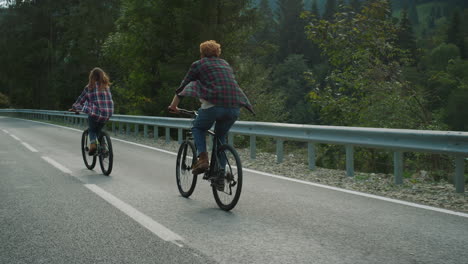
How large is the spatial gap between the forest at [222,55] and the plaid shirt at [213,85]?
785 cm

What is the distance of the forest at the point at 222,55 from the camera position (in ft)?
47.1

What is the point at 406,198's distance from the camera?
637 centimetres

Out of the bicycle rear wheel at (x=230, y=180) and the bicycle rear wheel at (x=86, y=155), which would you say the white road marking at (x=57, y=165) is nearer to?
the bicycle rear wheel at (x=86, y=155)

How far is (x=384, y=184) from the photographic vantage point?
7.40 metres

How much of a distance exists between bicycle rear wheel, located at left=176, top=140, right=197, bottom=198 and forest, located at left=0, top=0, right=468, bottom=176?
758 centimetres

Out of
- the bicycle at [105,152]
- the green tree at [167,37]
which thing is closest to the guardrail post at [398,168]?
the bicycle at [105,152]

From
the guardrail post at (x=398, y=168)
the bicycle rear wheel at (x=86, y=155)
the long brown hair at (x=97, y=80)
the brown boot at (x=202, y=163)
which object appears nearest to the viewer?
the brown boot at (x=202, y=163)

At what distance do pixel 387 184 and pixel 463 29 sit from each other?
84701 mm

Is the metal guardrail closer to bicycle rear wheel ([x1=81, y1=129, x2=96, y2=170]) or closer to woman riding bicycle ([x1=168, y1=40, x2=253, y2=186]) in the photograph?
woman riding bicycle ([x1=168, y1=40, x2=253, y2=186])

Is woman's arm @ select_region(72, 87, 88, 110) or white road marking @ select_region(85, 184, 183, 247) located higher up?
woman's arm @ select_region(72, 87, 88, 110)

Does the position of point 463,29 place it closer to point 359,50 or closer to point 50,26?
point 50,26

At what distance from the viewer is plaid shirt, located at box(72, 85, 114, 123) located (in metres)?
8.24

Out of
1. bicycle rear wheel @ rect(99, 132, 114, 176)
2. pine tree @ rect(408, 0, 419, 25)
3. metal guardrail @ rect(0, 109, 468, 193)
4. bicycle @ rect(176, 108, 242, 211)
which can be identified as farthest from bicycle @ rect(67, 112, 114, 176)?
pine tree @ rect(408, 0, 419, 25)

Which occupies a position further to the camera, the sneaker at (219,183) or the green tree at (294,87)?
the green tree at (294,87)
